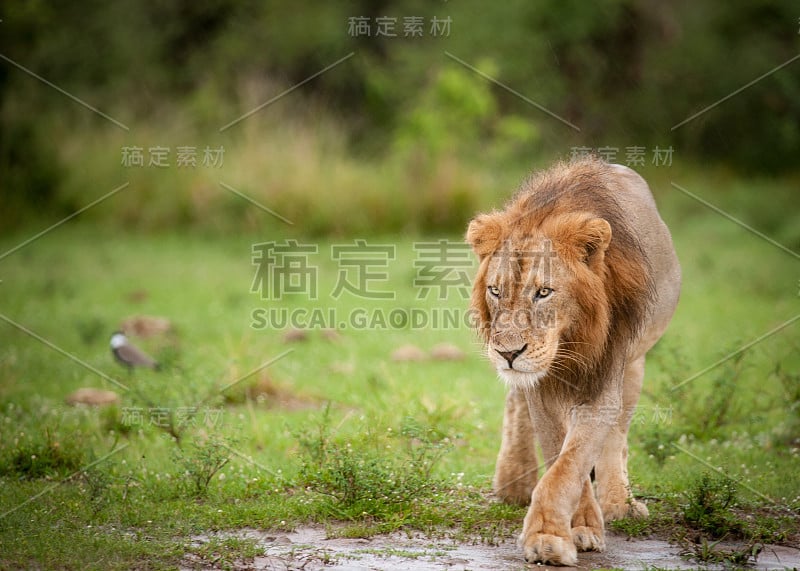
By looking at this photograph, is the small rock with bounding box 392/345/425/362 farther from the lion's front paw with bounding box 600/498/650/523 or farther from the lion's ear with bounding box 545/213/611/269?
the lion's ear with bounding box 545/213/611/269

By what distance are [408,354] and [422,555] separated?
17.4ft

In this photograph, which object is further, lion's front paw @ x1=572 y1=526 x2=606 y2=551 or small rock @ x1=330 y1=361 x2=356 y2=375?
small rock @ x1=330 y1=361 x2=356 y2=375

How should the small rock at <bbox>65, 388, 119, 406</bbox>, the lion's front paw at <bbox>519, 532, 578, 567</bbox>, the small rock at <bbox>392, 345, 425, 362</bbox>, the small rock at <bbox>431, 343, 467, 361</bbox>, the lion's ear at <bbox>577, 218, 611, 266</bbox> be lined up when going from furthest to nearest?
the small rock at <bbox>431, 343, 467, 361</bbox> < the small rock at <bbox>392, 345, 425, 362</bbox> < the small rock at <bbox>65, 388, 119, 406</bbox> < the lion's ear at <bbox>577, 218, 611, 266</bbox> < the lion's front paw at <bbox>519, 532, 578, 567</bbox>

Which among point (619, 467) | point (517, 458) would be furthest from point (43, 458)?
point (619, 467)

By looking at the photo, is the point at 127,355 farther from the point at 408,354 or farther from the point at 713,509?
the point at 713,509

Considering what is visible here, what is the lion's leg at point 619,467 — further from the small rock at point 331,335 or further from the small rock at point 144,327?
the small rock at point 144,327

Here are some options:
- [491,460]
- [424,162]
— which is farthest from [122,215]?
[491,460]

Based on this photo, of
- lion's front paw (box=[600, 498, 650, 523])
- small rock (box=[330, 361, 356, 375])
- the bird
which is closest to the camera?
lion's front paw (box=[600, 498, 650, 523])

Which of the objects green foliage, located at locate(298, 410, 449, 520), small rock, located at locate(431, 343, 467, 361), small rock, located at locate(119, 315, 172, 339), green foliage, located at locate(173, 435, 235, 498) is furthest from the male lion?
small rock, located at locate(119, 315, 172, 339)

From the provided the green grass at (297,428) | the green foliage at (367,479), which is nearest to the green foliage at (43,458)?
the green grass at (297,428)

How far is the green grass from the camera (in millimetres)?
6188

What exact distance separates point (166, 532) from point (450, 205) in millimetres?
12561

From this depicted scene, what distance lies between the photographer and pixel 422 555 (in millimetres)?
5559

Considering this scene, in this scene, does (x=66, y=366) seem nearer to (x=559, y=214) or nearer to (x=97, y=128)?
(x=559, y=214)
